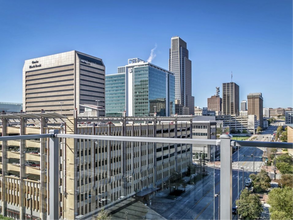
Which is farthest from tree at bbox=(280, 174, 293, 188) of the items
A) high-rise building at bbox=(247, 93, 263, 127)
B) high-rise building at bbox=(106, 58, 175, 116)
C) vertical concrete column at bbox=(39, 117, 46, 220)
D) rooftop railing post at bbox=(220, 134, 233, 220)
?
high-rise building at bbox=(247, 93, 263, 127)

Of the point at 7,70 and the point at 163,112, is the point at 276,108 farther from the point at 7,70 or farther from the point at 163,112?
the point at 7,70

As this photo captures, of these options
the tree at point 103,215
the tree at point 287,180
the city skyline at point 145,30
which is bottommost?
the tree at point 103,215

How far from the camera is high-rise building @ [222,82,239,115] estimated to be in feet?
516

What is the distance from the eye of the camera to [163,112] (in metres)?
83.1

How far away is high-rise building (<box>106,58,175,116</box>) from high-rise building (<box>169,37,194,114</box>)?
2737 inches

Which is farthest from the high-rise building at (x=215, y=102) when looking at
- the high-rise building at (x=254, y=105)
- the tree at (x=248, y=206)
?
the tree at (x=248, y=206)

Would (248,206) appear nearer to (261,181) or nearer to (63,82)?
(261,181)

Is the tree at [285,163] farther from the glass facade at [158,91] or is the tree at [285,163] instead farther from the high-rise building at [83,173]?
the glass facade at [158,91]

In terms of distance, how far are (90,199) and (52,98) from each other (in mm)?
82560

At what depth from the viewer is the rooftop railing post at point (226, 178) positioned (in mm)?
1479

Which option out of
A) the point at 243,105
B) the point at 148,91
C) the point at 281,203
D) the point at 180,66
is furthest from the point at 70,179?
the point at 243,105

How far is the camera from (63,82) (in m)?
74.8

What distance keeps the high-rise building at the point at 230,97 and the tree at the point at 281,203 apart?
540 feet

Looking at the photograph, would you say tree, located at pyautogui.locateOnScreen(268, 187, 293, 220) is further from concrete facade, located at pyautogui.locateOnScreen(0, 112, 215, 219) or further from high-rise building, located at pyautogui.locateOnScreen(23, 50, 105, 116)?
high-rise building, located at pyautogui.locateOnScreen(23, 50, 105, 116)
